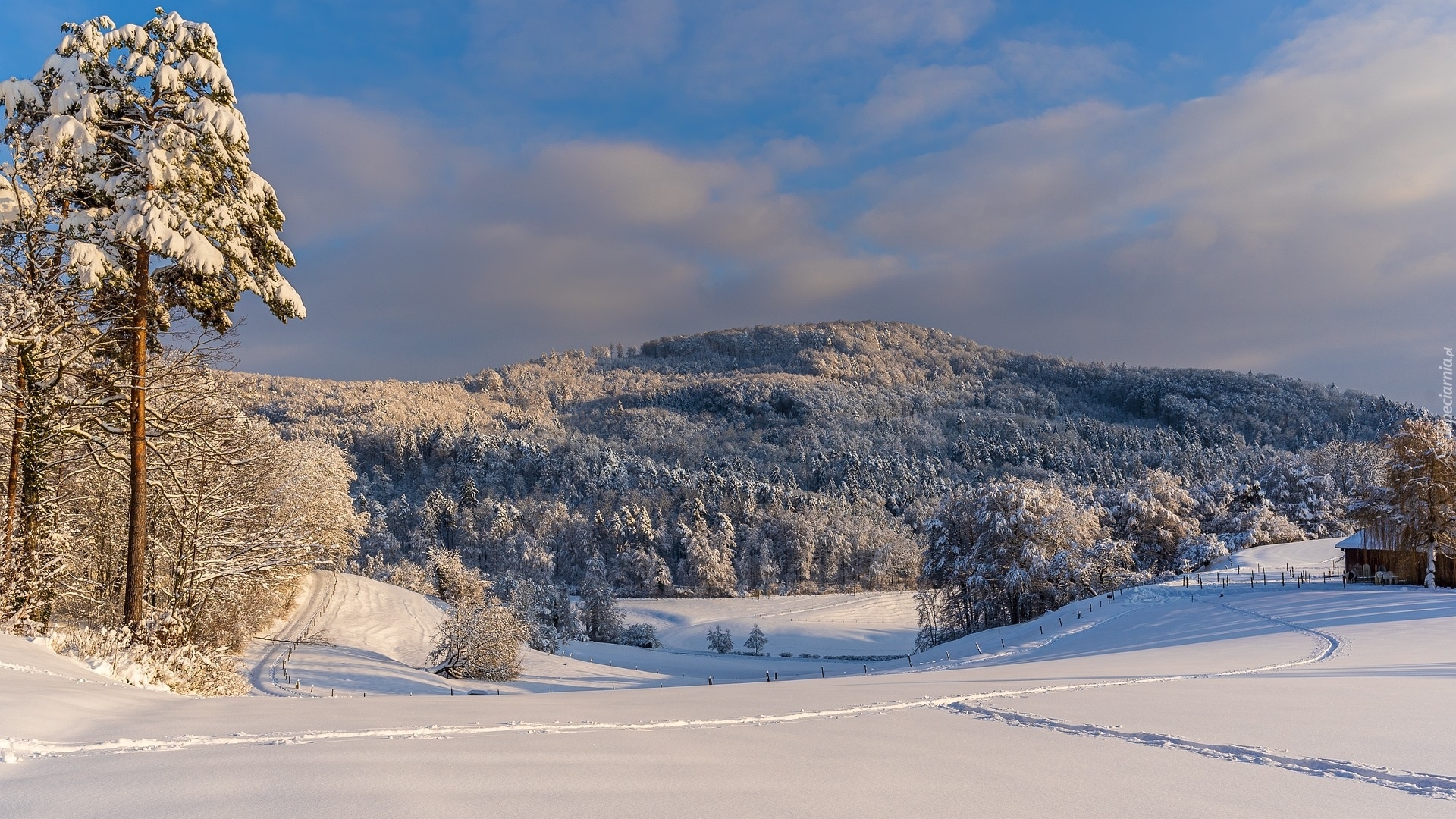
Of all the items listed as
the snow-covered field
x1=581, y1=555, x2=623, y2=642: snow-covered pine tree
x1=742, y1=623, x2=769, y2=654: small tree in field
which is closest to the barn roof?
the snow-covered field

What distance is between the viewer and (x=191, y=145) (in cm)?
1372

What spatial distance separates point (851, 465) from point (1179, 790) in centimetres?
17907

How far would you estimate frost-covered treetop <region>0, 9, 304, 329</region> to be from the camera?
12.9 meters

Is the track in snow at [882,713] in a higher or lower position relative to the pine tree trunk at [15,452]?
lower

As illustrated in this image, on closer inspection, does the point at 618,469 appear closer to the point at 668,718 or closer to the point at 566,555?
the point at 566,555

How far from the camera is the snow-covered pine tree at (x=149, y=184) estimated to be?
1300 centimetres

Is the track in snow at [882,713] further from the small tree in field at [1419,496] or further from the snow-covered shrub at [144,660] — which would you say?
the small tree in field at [1419,496]

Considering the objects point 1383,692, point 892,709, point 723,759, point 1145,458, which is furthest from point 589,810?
point 1145,458

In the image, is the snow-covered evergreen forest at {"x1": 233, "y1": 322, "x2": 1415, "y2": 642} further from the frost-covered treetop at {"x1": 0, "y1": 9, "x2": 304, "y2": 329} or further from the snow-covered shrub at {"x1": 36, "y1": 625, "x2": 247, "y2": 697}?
the snow-covered shrub at {"x1": 36, "y1": 625, "x2": 247, "y2": 697}

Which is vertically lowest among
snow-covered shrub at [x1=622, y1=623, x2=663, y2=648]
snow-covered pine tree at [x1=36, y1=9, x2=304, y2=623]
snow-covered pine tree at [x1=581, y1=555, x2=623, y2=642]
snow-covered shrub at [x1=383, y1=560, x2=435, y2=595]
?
snow-covered shrub at [x1=622, y1=623, x2=663, y2=648]

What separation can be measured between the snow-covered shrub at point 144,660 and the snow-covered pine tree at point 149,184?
3.53 feet

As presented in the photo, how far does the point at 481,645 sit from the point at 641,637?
154 feet

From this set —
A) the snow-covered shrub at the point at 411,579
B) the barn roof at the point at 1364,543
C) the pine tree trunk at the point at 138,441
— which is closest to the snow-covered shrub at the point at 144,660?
the pine tree trunk at the point at 138,441

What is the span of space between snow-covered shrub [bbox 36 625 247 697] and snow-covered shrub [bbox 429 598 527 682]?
61.9ft
